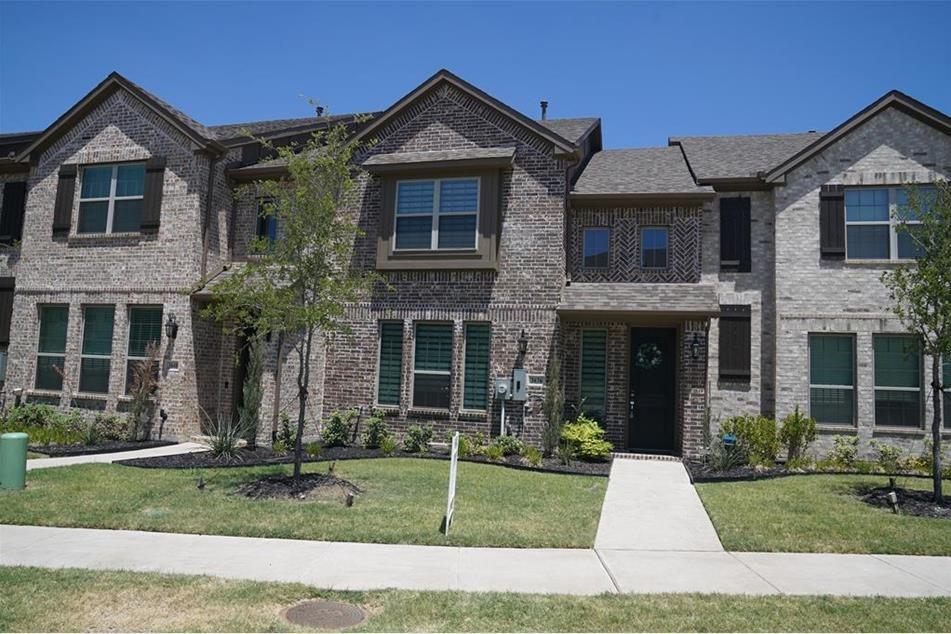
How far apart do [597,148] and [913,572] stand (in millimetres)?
15295

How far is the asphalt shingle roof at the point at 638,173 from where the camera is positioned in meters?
15.3

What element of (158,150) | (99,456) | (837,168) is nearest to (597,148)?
(837,168)

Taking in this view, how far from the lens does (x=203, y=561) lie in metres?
6.54

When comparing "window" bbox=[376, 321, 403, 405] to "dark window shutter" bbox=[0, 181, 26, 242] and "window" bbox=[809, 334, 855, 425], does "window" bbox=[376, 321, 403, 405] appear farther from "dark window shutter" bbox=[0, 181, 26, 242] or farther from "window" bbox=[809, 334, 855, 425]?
"dark window shutter" bbox=[0, 181, 26, 242]

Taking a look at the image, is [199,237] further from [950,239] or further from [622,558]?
[950,239]

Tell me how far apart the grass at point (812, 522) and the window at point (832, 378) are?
2934 mm

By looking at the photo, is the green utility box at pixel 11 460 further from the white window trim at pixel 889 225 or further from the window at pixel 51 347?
the white window trim at pixel 889 225

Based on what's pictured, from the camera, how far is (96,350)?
16.3 meters

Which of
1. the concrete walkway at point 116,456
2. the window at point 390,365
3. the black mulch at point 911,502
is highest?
the window at point 390,365

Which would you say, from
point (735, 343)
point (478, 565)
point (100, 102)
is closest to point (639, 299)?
point (735, 343)

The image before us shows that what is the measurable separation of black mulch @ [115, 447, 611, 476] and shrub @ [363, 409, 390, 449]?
30 cm

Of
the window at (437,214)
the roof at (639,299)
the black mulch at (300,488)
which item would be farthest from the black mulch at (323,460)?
the window at (437,214)

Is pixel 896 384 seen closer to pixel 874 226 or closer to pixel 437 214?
pixel 874 226

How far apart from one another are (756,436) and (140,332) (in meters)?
13.9
